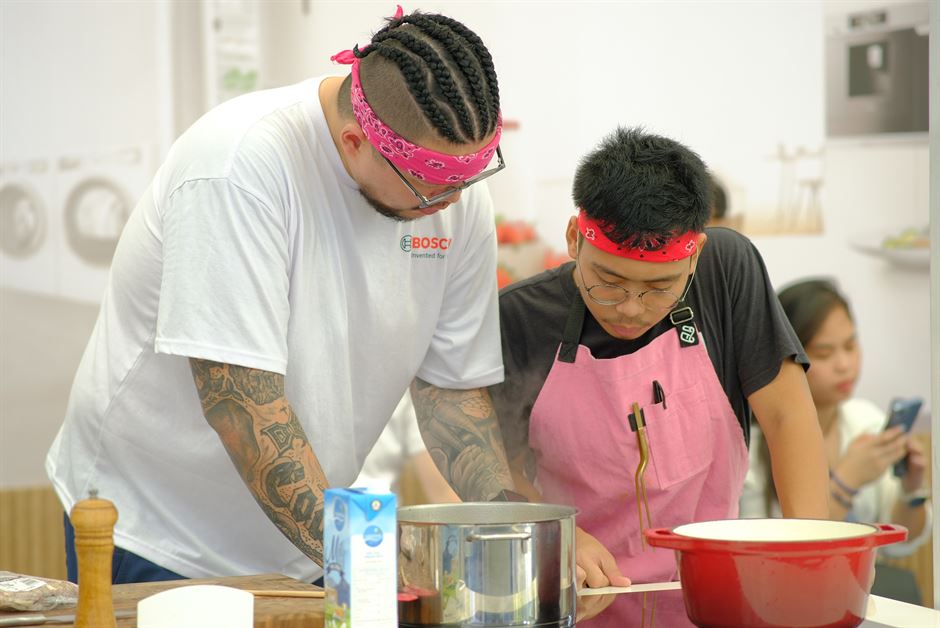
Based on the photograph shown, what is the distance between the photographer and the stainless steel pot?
111 centimetres

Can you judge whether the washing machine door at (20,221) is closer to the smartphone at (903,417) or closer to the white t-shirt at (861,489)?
the white t-shirt at (861,489)

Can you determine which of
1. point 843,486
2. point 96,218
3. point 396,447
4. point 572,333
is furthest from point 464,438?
point 843,486

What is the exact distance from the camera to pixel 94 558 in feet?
3.47

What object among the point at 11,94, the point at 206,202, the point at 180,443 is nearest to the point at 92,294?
the point at 11,94

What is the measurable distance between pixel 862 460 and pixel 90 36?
2576mm

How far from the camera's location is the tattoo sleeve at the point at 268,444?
1.39 meters

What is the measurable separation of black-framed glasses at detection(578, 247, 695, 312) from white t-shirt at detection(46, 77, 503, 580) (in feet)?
0.63

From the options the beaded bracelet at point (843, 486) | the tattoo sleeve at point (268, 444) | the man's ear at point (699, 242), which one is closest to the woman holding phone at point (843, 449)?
the beaded bracelet at point (843, 486)

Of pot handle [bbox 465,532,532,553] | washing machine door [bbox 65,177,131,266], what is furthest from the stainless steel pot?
washing machine door [bbox 65,177,131,266]

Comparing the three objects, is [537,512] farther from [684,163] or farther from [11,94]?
[11,94]

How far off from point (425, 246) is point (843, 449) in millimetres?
2309

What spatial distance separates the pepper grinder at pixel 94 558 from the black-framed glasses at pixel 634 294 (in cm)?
88

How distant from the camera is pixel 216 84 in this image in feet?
10.1

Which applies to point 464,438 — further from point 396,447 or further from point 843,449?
point 843,449
